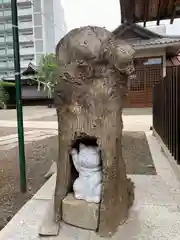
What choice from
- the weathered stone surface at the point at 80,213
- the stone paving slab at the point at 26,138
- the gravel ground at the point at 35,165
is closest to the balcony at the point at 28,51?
the stone paving slab at the point at 26,138

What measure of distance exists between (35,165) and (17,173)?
46cm

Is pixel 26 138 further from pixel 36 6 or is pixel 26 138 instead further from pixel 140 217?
pixel 36 6

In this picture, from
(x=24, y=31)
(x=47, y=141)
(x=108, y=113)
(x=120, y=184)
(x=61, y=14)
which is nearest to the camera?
(x=108, y=113)

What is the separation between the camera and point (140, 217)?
1.83 meters

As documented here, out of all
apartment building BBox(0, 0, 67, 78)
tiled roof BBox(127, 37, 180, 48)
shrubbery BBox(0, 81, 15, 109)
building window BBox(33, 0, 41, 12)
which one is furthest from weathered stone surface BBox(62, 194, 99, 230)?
building window BBox(33, 0, 41, 12)

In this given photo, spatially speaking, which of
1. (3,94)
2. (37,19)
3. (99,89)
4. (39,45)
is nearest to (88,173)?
(99,89)

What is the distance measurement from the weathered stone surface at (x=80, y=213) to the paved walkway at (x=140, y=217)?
0.04m

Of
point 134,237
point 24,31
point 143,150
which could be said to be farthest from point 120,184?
point 24,31

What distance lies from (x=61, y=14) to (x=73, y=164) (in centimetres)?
4425

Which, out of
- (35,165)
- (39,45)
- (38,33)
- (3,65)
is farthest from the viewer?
(38,33)

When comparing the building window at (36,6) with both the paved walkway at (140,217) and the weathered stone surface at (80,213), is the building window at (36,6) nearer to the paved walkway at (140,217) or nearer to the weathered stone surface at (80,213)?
the paved walkway at (140,217)

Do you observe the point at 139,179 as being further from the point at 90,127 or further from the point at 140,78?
the point at 140,78

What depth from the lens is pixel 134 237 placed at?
1.59 m

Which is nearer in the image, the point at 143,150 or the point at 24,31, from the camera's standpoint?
the point at 143,150
